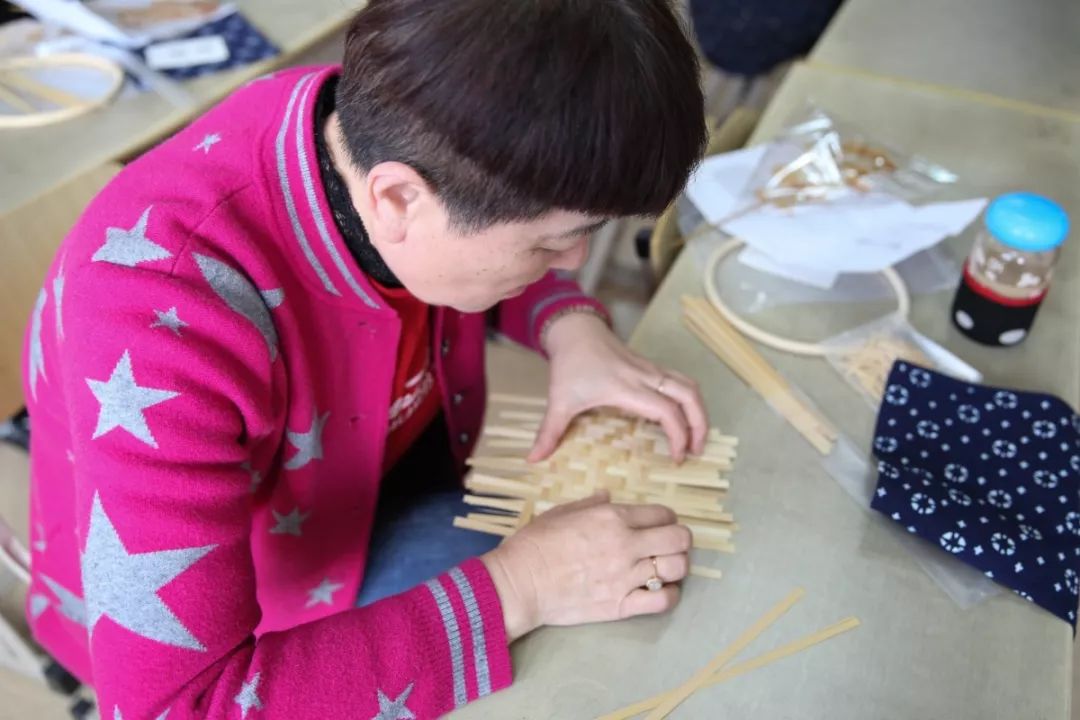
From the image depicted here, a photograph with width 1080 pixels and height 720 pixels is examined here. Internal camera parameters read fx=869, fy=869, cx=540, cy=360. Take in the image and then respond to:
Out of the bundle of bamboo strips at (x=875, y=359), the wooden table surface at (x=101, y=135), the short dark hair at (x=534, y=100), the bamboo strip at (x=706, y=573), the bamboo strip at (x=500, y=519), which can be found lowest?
the bundle of bamboo strips at (x=875, y=359)

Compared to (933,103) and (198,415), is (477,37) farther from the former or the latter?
(933,103)

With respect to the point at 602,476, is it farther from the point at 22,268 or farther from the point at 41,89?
the point at 41,89

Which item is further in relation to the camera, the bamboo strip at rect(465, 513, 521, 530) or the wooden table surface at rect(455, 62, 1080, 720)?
the bamboo strip at rect(465, 513, 521, 530)

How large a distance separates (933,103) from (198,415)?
1.33 metres

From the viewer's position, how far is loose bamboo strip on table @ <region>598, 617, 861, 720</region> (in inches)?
28.1

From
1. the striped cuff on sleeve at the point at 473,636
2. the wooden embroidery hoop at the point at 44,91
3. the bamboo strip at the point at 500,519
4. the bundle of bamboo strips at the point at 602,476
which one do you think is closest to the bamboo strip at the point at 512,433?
the bundle of bamboo strips at the point at 602,476

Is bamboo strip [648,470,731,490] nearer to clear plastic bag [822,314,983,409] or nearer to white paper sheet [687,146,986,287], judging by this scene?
clear plastic bag [822,314,983,409]

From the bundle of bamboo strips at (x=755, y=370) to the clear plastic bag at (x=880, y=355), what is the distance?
8 centimetres

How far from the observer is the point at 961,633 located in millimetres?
777

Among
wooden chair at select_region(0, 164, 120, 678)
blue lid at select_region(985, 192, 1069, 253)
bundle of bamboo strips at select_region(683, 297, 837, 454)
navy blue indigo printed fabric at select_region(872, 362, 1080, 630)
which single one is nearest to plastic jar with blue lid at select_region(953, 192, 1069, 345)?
blue lid at select_region(985, 192, 1069, 253)

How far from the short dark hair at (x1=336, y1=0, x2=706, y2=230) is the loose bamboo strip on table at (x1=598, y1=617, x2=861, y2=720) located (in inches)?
15.7

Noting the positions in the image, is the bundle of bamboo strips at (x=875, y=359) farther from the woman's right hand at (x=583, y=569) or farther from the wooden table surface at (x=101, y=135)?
the wooden table surface at (x=101, y=135)

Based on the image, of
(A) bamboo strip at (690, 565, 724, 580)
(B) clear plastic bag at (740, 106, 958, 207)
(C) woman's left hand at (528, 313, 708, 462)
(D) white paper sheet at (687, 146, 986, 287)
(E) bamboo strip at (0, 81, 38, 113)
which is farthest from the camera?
(E) bamboo strip at (0, 81, 38, 113)

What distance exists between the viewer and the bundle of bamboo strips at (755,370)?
0.95 metres
